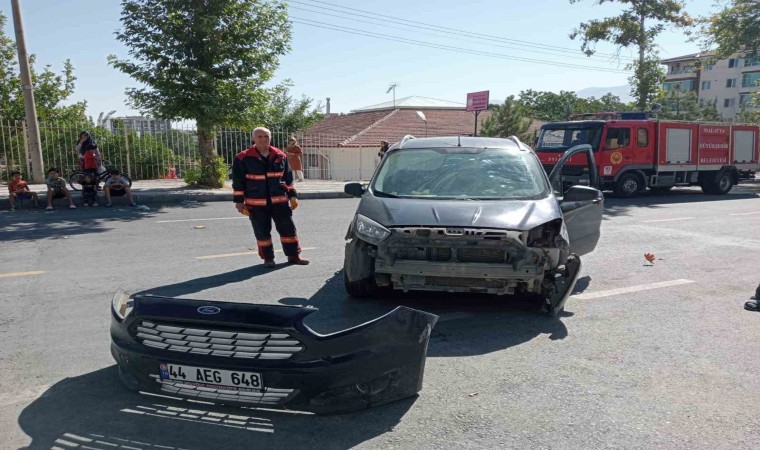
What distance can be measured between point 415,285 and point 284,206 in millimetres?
2521

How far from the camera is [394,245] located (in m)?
4.81

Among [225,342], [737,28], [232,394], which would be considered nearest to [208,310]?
[225,342]

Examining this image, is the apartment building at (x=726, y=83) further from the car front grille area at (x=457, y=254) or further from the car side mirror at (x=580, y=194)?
the car front grille area at (x=457, y=254)

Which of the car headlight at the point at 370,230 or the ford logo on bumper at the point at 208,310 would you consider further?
the car headlight at the point at 370,230

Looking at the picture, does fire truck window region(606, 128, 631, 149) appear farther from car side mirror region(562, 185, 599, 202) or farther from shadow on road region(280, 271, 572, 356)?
shadow on road region(280, 271, 572, 356)

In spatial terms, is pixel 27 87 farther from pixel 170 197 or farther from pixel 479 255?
pixel 479 255

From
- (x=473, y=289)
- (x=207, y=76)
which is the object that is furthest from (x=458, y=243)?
(x=207, y=76)

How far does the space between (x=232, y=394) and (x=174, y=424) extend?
40cm

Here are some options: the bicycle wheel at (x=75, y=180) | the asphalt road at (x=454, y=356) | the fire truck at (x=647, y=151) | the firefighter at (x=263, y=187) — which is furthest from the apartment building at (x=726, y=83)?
the firefighter at (x=263, y=187)

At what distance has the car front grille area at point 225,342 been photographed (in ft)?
9.74

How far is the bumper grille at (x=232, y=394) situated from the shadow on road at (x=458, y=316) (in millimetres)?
1366

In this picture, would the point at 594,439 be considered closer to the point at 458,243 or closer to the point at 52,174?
the point at 458,243

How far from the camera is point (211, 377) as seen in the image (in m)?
3.00

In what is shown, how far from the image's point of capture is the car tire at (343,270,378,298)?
5293 millimetres
